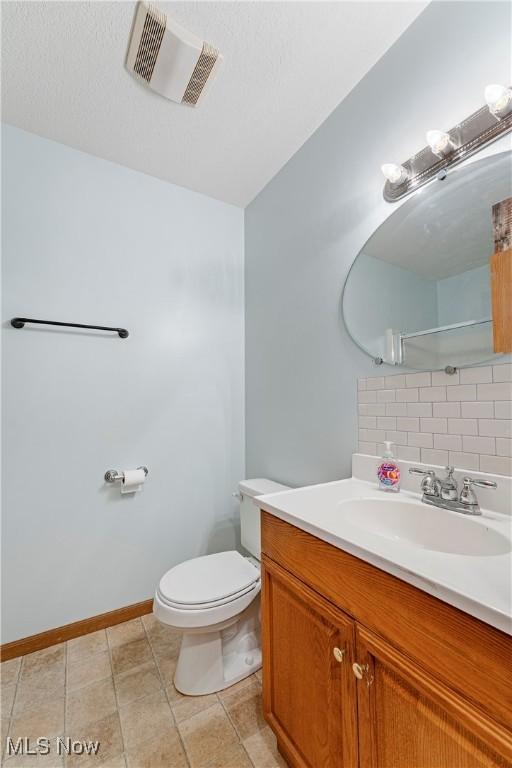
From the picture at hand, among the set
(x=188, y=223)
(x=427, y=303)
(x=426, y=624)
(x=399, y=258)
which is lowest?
(x=426, y=624)

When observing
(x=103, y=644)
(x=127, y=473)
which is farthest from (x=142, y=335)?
(x=103, y=644)

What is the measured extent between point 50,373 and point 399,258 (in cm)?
163

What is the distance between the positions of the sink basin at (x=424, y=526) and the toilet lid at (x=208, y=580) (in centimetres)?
62

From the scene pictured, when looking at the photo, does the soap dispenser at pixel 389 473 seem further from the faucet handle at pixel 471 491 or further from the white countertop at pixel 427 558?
the faucet handle at pixel 471 491

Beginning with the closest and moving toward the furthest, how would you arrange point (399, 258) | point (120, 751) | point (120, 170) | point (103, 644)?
point (120, 751), point (399, 258), point (103, 644), point (120, 170)

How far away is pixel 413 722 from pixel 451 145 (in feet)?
4.77

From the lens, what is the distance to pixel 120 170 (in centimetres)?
179

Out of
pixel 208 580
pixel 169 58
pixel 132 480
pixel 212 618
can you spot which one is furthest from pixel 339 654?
pixel 169 58

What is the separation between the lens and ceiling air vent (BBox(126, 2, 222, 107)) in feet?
3.67

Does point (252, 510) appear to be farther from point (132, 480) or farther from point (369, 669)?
point (369, 669)

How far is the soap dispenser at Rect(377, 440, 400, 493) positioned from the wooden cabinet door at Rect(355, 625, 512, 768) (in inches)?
19.4

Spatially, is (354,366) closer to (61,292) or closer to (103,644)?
(61,292)

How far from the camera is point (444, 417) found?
102cm

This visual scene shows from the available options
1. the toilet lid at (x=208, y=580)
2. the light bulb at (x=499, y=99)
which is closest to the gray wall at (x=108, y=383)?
the toilet lid at (x=208, y=580)
